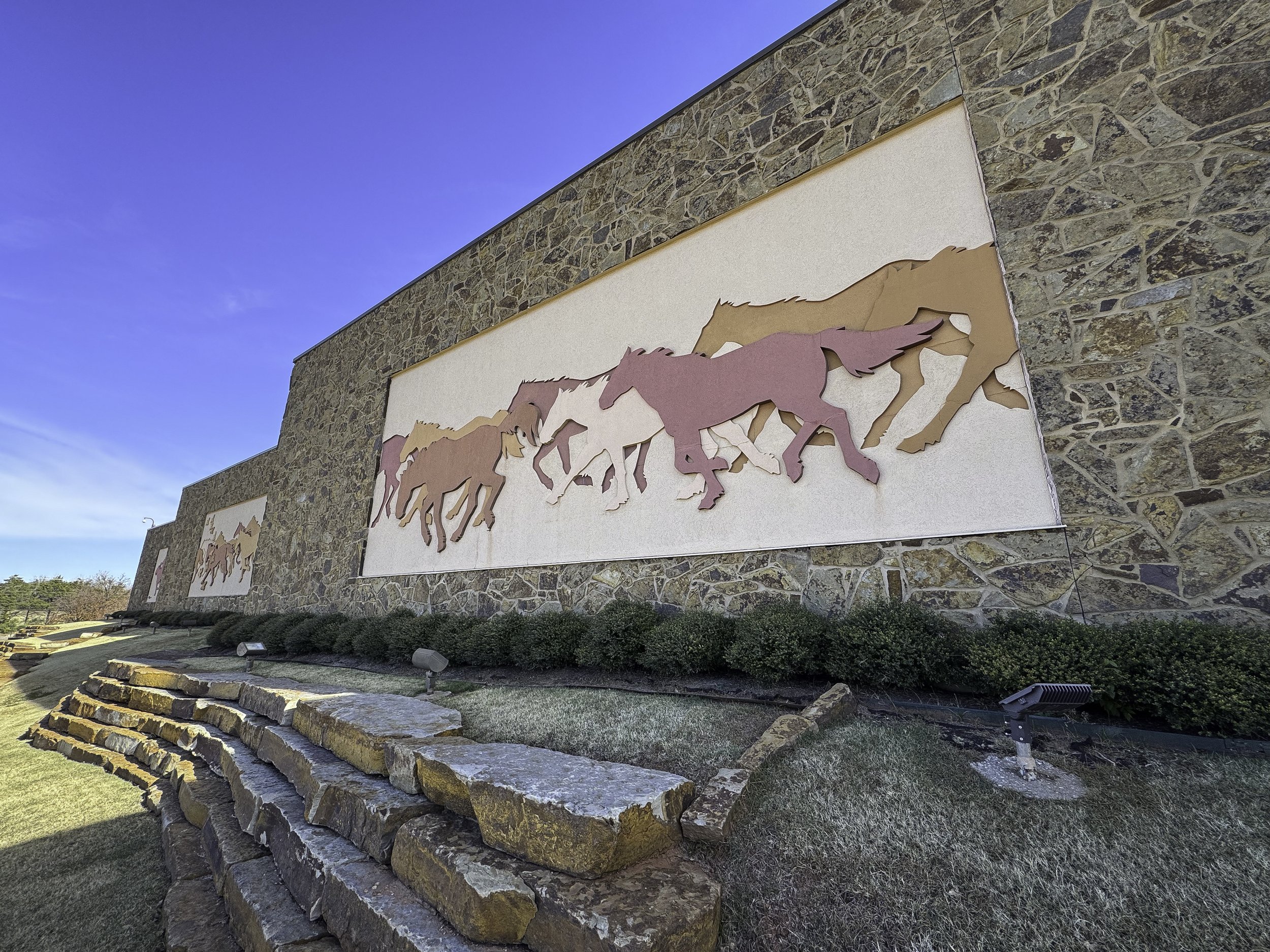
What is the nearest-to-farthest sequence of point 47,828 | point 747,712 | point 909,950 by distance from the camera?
point 909,950 < point 747,712 < point 47,828

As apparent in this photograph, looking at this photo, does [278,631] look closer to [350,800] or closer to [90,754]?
[90,754]

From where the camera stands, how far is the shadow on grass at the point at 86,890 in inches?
117

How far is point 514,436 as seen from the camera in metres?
9.11

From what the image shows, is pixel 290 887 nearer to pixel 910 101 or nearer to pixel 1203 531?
pixel 1203 531

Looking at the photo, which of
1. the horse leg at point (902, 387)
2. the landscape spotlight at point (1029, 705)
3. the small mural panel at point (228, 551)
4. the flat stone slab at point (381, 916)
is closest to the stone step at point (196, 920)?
the flat stone slab at point (381, 916)

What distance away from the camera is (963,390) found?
5.05 meters

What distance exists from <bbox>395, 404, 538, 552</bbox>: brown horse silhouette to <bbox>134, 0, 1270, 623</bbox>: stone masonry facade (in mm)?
2819

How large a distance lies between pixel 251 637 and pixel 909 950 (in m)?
12.5

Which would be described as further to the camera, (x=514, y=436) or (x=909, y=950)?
(x=514, y=436)

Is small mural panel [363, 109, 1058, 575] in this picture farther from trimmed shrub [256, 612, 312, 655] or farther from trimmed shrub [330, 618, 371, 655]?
trimmed shrub [256, 612, 312, 655]

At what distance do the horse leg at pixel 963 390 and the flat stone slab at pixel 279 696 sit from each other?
19.3 ft

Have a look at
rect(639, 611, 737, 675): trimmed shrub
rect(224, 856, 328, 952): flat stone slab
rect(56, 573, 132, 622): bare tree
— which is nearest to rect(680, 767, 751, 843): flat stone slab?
rect(224, 856, 328, 952): flat stone slab

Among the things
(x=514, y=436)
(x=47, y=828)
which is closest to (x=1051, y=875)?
(x=47, y=828)

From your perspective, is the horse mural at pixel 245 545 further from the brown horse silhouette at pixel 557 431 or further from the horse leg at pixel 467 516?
the brown horse silhouette at pixel 557 431
